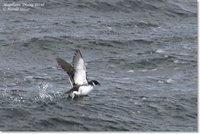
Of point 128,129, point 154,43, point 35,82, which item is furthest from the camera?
point 154,43

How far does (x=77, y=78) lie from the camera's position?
74.5 feet

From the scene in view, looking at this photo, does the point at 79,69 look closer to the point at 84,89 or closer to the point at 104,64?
the point at 84,89

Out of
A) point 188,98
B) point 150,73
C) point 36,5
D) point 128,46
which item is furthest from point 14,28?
point 188,98

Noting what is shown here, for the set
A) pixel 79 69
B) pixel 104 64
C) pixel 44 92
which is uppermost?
pixel 79 69

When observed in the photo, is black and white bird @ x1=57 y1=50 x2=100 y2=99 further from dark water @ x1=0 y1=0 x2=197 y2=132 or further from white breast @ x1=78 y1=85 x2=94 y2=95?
dark water @ x1=0 y1=0 x2=197 y2=132

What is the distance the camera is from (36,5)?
34719 millimetres

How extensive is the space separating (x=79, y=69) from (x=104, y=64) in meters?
5.40

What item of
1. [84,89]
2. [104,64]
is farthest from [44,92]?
[104,64]

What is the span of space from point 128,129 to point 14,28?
13014 mm

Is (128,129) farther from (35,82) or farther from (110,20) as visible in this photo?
(110,20)

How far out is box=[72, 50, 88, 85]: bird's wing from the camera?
2192 cm

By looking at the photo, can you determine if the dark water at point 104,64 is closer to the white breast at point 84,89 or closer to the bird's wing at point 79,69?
the white breast at point 84,89

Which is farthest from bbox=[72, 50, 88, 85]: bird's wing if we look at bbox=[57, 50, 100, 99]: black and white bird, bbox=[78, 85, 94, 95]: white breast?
bbox=[78, 85, 94, 95]: white breast

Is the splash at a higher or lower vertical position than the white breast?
lower
